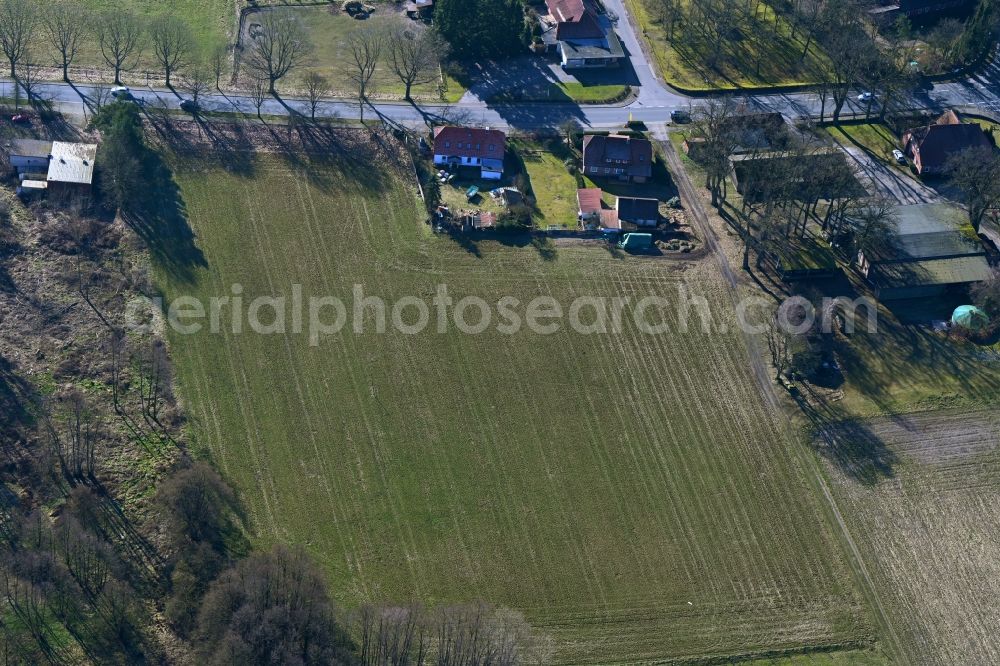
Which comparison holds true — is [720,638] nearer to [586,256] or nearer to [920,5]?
→ [586,256]

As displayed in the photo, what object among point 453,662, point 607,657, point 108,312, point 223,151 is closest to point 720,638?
point 607,657

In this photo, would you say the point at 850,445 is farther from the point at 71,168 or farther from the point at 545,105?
the point at 71,168

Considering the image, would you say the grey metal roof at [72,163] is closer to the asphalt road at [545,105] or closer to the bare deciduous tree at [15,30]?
the asphalt road at [545,105]

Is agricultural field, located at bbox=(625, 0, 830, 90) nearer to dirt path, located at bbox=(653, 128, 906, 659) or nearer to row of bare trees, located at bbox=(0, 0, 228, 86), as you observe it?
dirt path, located at bbox=(653, 128, 906, 659)

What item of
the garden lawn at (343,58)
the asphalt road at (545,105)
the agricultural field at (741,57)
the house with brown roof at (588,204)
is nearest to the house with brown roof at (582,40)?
the asphalt road at (545,105)

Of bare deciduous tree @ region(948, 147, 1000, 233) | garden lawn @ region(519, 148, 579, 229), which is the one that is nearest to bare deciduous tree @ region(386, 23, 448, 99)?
garden lawn @ region(519, 148, 579, 229)

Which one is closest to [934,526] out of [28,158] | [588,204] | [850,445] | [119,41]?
[850,445]
